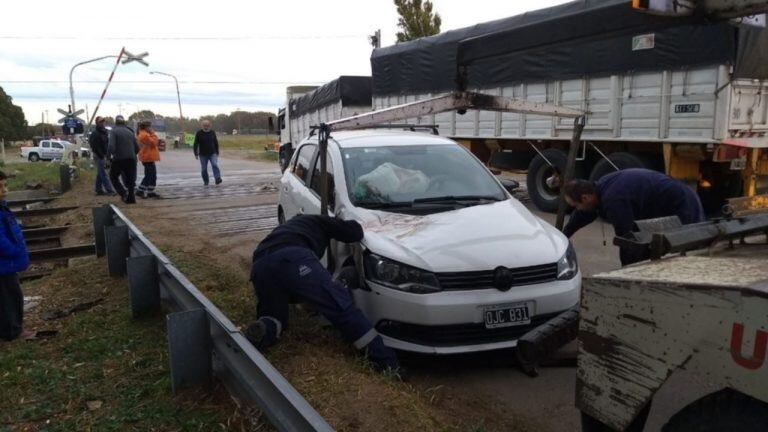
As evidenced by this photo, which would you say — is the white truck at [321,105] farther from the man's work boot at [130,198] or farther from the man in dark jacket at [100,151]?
the man in dark jacket at [100,151]

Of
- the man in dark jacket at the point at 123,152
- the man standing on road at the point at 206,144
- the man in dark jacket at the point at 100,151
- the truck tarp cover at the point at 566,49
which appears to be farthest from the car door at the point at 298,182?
the man standing on road at the point at 206,144

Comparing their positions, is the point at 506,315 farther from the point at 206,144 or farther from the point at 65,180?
the point at 65,180

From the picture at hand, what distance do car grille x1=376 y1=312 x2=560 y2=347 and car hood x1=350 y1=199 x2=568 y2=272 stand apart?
1.26 ft

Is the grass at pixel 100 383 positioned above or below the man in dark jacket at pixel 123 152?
below

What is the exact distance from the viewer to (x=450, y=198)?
520 cm

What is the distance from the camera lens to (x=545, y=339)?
10.4ft

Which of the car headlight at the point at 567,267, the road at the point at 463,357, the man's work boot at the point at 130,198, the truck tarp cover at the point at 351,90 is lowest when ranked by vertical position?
the road at the point at 463,357

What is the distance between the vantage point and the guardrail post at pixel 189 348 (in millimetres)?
3352

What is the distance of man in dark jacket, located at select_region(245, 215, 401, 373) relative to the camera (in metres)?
3.97

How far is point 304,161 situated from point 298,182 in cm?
24

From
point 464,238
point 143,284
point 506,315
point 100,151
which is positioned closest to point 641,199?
point 464,238

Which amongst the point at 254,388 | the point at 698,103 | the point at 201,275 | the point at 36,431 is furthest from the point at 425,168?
the point at 698,103

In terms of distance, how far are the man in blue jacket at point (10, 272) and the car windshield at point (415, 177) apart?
2.73 metres

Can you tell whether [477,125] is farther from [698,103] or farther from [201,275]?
[201,275]
